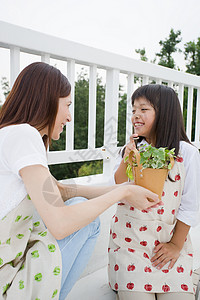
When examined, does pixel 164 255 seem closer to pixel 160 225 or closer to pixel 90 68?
pixel 160 225

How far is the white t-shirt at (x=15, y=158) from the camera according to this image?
96cm

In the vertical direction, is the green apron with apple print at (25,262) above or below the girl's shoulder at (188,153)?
below

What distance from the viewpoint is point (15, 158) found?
3.15 ft

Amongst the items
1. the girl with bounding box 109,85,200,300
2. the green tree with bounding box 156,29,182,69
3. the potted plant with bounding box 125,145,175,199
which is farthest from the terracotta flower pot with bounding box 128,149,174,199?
the green tree with bounding box 156,29,182,69

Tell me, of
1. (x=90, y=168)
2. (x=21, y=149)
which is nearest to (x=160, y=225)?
(x=21, y=149)

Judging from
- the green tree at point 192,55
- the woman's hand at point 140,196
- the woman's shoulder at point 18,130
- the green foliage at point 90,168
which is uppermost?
the green tree at point 192,55

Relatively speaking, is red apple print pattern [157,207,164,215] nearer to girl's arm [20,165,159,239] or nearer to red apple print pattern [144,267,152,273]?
red apple print pattern [144,267,152,273]

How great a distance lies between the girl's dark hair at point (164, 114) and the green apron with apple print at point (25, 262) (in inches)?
29.5

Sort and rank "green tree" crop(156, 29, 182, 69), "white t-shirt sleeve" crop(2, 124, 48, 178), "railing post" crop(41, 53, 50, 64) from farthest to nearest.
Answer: "green tree" crop(156, 29, 182, 69), "railing post" crop(41, 53, 50, 64), "white t-shirt sleeve" crop(2, 124, 48, 178)

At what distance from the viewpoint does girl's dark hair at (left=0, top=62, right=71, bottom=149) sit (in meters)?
1.08

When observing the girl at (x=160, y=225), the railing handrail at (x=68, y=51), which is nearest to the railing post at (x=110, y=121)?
the railing handrail at (x=68, y=51)

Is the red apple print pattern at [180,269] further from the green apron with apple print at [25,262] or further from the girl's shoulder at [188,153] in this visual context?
the green apron with apple print at [25,262]

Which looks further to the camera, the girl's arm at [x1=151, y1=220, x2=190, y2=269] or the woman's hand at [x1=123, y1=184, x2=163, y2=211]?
the girl's arm at [x1=151, y1=220, x2=190, y2=269]

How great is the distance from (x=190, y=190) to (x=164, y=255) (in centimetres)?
33
